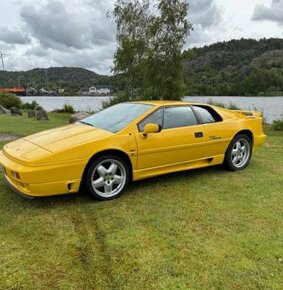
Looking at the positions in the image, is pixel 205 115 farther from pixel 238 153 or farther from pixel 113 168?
pixel 113 168

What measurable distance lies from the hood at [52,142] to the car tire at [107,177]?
0.35 meters

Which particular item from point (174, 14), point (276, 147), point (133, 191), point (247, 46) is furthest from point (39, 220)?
point (247, 46)

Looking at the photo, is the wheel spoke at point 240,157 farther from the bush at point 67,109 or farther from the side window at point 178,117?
the bush at point 67,109

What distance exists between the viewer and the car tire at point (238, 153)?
6.56m

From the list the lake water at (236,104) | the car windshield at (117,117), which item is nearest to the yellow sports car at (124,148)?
the car windshield at (117,117)

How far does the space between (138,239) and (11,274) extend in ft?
4.20

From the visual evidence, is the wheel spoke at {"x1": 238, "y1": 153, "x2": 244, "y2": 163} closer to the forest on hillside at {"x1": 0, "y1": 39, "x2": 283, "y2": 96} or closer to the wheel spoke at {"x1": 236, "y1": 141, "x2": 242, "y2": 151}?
the wheel spoke at {"x1": 236, "y1": 141, "x2": 242, "y2": 151}

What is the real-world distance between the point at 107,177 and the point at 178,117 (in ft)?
5.43

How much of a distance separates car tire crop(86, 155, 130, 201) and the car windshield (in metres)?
0.51

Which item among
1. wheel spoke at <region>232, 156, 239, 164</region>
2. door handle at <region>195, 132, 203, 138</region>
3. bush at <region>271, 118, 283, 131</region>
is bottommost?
bush at <region>271, 118, 283, 131</region>

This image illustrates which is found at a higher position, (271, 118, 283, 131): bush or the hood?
the hood

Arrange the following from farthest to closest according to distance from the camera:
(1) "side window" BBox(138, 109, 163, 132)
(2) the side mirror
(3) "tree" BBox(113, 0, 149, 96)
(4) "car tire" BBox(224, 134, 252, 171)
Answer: (3) "tree" BBox(113, 0, 149, 96) < (4) "car tire" BBox(224, 134, 252, 171) < (1) "side window" BBox(138, 109, 163, 132) < (2) the side mirror

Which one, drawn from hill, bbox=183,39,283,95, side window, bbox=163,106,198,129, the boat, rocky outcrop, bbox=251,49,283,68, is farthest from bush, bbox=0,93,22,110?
rocky outcrop, bbox=251,49,283,68

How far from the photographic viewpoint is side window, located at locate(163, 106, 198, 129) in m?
5.79
